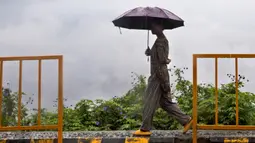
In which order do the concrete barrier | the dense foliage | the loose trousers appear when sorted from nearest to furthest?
the concrete barrier → the loose trousers → the dense foliage

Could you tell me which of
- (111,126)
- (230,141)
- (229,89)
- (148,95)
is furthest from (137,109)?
(230,141)

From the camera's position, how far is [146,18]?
8438 mm

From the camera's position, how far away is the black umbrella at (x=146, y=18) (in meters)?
8.29

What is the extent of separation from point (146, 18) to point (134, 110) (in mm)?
2961

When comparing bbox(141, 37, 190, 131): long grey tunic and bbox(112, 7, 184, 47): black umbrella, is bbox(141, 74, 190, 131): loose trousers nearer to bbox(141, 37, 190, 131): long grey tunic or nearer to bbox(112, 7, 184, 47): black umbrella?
bbox(141, 37, 190, 131): long grey tunic

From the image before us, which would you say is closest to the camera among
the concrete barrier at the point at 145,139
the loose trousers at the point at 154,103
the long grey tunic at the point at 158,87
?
the concrete barrier at the point at 145,139

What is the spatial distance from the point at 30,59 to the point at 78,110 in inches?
144

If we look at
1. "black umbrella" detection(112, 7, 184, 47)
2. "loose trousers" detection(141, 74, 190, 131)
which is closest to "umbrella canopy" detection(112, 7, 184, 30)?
"black umbrella" detection(112, 7, 184, 47)

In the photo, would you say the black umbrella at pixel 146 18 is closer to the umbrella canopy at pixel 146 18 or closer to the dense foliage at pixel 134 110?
the umbrella canopy at pixel 146 18

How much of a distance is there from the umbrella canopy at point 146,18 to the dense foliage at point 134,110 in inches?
83.6

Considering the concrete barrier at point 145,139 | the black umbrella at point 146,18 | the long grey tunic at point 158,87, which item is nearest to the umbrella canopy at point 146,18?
the black umbrella at point 146,18

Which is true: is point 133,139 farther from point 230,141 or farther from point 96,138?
point 230,141

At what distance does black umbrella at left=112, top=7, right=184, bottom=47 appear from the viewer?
8289 millimetres

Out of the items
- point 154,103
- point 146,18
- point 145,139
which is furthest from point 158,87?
point 146,18
